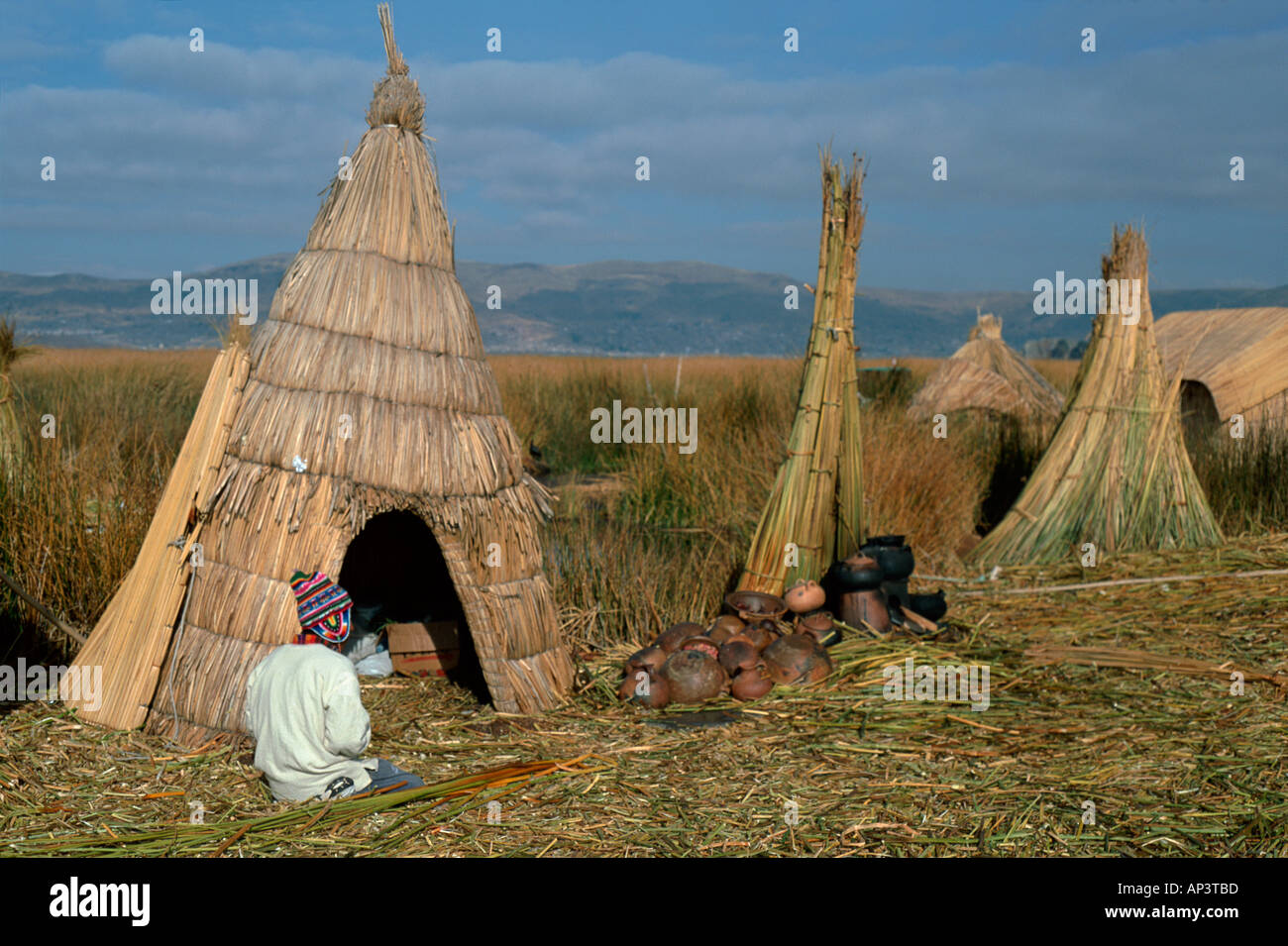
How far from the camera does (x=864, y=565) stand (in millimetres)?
5934

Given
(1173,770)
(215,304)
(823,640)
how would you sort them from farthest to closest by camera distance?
(823,640)
(215,304)
(1173,770)

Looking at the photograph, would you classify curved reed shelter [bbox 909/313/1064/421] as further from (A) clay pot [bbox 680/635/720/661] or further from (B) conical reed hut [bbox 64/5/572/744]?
(B) conical reed hut [bbox 64/5/572/744]

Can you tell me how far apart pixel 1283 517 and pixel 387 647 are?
272 inches

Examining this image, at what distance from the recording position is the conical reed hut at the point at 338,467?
4477 millimetres

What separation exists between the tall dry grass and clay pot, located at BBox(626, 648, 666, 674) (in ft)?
2.40

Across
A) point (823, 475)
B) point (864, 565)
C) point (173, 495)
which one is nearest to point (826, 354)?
point (823, 475)

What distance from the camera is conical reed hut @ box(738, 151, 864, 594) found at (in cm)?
625

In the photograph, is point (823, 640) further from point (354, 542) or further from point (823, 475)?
point (354, 542)

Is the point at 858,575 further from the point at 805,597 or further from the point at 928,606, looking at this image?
the point at 928,606

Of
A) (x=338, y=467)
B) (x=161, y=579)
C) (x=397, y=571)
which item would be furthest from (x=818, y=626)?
(x=161, y=579)

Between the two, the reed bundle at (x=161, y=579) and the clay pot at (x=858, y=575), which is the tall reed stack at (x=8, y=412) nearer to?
the reed bundle at (x=161, y=579)

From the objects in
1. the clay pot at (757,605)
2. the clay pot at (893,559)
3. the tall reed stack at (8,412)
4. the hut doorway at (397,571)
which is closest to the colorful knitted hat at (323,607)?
the hut doorway at (397,571)

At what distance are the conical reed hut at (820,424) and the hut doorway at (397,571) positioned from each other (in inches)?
71.0

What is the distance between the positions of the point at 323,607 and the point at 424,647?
1.77 meters
